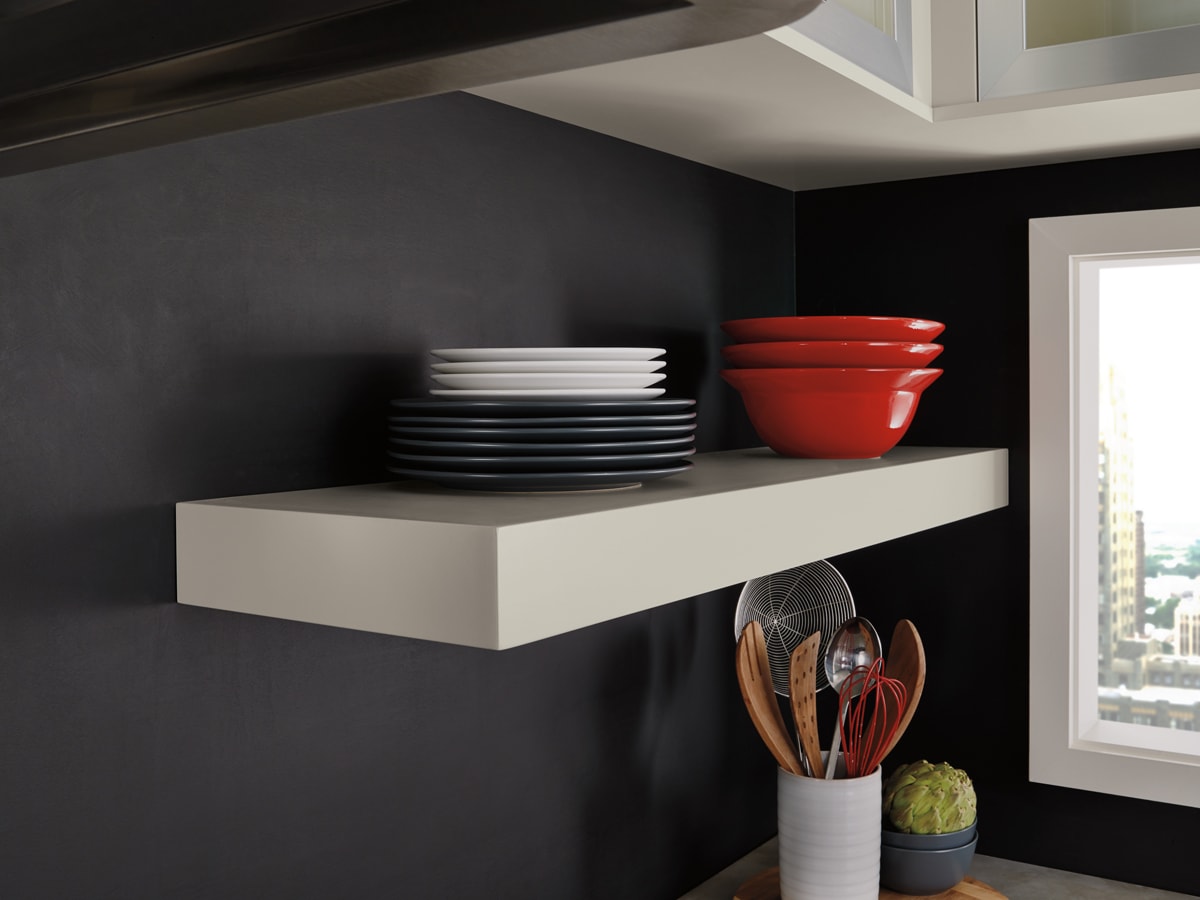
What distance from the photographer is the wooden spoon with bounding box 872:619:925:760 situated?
1370 millimetres

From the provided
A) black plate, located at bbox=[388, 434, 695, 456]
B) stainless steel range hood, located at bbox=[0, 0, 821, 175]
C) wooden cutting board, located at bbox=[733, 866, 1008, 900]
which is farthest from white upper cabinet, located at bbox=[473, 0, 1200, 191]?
wooden cutting board, located at bbox=[733, 866, 1008, 900]

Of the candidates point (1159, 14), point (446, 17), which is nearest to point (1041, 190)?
point (1159, 14)

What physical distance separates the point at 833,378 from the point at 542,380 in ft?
1.47

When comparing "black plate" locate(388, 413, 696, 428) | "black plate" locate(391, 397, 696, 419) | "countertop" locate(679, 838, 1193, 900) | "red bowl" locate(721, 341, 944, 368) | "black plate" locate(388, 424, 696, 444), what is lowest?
"countertop" locate(679, 838, 1193, 900)

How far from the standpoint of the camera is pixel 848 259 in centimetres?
164

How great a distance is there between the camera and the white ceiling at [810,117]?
3.24 ft

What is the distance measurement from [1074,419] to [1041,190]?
1.01 feet

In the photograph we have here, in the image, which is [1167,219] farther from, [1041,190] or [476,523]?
[476,523]

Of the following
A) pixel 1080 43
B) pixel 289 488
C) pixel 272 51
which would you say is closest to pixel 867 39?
pixel 1080 43

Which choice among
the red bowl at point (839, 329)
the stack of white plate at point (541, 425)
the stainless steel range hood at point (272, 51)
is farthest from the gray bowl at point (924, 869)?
the stainless steel range hood at point (272, 51)

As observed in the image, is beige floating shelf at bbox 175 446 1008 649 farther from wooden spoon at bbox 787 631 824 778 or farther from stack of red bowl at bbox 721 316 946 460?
wooden spoon at bbox 787 631 824 778

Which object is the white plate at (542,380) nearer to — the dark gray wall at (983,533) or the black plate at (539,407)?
the black plate at (539,407)

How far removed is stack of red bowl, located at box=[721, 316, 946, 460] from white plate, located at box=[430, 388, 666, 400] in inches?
14.5

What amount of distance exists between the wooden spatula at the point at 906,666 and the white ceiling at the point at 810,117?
0.59 meters
